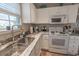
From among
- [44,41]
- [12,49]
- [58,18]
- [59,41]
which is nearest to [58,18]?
[58,18]

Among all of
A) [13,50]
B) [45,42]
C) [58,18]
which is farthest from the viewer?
[45,42]

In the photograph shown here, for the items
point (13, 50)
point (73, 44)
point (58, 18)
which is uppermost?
point (58, 18)

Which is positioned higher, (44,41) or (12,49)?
(12,49)

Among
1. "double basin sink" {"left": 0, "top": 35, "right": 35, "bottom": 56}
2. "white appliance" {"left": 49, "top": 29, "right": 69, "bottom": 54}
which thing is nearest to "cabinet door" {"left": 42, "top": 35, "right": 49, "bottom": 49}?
"white appliance" {"left": 49, "top": 29, "right": 69, "bottom": 54}

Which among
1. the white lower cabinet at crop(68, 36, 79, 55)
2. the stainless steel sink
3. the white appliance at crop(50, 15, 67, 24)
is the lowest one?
the white lower cabinet at crop(68, 36, 79, 55)

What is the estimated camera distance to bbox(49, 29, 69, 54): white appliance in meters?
2.24

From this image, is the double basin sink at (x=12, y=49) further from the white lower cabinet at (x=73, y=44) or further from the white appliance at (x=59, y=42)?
the white lower cabinet at (x=73, y=44)

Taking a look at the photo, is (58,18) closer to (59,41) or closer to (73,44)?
(59,41)

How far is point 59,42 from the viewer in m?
2.29

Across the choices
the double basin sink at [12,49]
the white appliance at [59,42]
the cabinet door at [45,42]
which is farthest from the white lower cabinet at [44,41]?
the double basin sink at [12,49]

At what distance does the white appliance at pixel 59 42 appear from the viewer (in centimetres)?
224

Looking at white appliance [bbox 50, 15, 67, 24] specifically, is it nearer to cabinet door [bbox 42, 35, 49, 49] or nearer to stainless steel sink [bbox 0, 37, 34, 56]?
cabinet door [bbox 42, 35, 49, 49]

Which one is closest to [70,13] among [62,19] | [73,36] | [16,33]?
[62,19]

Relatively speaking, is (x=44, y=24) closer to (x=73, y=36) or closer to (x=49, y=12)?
(x=49, y=12)
